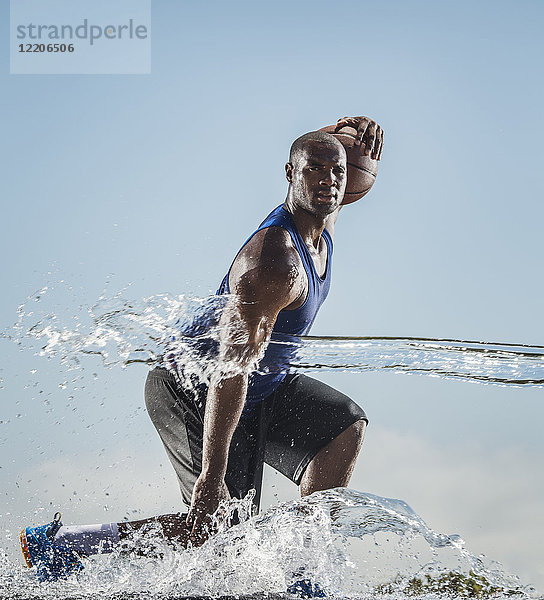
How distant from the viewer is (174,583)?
210 cm

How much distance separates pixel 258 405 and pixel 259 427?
75mm

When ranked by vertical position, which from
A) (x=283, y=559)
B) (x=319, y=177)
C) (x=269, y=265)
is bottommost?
(x=283, y=559)

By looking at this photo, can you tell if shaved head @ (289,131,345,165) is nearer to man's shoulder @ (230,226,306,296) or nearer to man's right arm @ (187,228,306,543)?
man's shoulder @ (230,226,306,296)

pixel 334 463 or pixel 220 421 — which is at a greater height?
pixel 220 421

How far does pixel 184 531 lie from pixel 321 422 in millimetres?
575

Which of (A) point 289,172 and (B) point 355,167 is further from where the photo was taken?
(B) point 355,167

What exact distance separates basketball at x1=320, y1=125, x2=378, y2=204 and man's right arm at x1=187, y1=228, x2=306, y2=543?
0.82 meters

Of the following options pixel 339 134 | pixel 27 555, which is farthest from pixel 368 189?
pixel 27 555

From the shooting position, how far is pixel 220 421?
231cm

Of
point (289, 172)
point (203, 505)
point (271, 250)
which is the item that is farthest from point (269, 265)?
point (203, 505)

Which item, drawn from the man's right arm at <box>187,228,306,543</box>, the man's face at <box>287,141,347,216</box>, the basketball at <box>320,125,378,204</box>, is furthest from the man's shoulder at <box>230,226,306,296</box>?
the basketball at <box>320,125,378,204</box>

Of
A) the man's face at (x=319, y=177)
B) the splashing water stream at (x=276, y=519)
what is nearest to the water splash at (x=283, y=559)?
the splashing water stream at (x=276, y=519)

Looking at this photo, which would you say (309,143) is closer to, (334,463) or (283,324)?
(283,324)

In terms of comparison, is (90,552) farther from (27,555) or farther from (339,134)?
(339,134)
